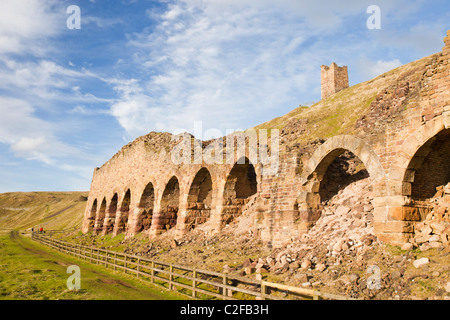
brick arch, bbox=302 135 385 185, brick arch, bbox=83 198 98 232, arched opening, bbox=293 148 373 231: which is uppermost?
brick arch, bbox=302 135 385 185

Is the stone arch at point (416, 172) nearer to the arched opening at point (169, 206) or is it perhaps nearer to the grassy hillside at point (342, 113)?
the arched opening at point (169, 206)

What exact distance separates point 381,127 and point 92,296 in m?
8.45

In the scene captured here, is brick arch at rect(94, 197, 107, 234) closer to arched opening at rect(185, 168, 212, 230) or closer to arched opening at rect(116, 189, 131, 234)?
arched opening at rect(116, 189, 131, 234)

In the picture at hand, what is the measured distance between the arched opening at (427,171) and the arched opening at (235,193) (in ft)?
22.7

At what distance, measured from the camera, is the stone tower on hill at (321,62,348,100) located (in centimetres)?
4484

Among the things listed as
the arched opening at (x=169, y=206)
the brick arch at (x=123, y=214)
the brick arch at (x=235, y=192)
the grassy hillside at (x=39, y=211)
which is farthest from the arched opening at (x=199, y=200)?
the grassy hillside at (x=39, y=211)

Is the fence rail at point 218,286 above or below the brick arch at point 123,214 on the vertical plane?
below

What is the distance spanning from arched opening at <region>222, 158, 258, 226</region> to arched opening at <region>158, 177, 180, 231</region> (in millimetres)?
4807

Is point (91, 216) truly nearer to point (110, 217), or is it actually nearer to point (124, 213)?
point (110, 217)

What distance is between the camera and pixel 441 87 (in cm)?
776

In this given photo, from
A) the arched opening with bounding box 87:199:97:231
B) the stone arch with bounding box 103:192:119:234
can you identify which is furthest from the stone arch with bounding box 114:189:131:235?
the arched opening with bounding box 87:199:97:231

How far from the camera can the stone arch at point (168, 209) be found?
18.2 metres

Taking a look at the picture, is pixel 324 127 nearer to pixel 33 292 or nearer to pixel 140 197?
pixel 140 197

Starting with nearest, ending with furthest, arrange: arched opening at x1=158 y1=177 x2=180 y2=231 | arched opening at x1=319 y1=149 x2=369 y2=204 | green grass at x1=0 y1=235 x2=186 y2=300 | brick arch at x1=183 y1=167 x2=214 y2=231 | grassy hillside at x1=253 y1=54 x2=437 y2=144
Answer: green grass at x1=0 y1=235 x2=186 y2=300, arched opening at x1=319 y1=149 x2=369 y2=204, brick arch at x1=183 y1=167 x2=214 y2=231, arched opening at x1=158 y1=177 x2=180 y2=231, grassy hillside at x1=253 y1=54 x2=437 y2=144
